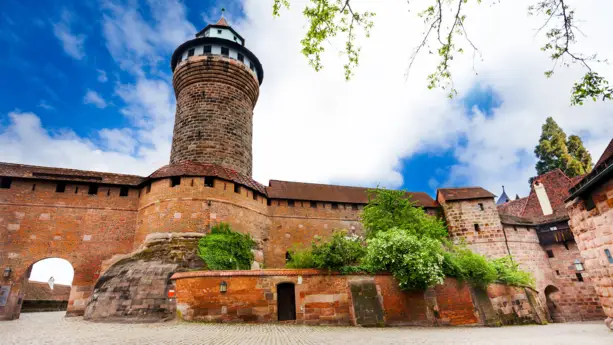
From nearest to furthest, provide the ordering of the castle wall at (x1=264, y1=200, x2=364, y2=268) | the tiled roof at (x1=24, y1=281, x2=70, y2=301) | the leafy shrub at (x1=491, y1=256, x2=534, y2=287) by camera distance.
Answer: the leafy shrub at (x1=491, y1=256, x2=534, y2=287), the castle wall at (x1=264, y1=200, x2=364, y2=268), the tiled roof at (x1=24, y1=281, x2=70, y2=301)

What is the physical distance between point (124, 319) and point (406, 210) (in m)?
14.0

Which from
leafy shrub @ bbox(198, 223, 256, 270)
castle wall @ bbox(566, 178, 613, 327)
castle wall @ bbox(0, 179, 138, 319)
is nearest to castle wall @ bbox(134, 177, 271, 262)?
leafy shrub @ bbox(198, 223, 256, 270)

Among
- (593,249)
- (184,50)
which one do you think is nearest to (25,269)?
(184,50)

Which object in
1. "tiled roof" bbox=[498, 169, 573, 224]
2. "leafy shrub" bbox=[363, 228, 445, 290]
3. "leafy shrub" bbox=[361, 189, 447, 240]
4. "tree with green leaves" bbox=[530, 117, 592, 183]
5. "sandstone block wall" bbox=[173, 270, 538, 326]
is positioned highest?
"tree with green leaves" bbox=[530, 117, 592, 183]

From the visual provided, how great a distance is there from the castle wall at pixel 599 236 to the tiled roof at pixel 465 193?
1559 cm

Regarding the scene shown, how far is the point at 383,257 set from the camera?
42.5 feet

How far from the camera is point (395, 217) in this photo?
1755cm

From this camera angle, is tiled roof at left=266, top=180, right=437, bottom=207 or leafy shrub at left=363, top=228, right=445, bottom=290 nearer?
leafy shrub at left=363, top=228, right=445, bottom=290

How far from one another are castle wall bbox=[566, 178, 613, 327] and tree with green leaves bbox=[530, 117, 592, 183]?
78.2 ft

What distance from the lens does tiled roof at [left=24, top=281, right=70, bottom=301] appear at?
22678 mm

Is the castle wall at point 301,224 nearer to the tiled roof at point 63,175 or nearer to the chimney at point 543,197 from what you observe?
the tiled roof at point 63,175

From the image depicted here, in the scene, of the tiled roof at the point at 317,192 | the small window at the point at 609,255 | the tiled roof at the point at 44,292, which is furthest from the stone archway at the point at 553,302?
the tiled roof at the point at 44,292

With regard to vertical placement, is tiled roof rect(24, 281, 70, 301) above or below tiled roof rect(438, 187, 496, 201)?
below

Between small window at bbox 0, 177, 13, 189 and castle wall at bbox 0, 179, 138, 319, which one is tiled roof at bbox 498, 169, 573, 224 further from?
small window at bbox 0, 177, 13, 189
